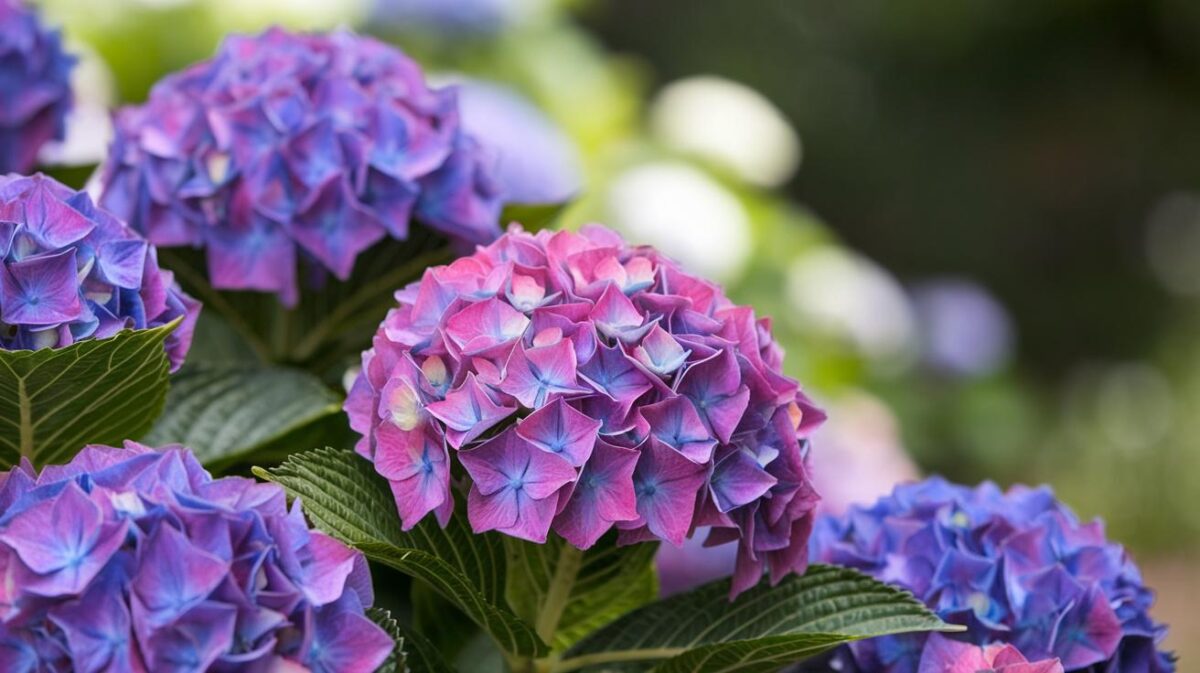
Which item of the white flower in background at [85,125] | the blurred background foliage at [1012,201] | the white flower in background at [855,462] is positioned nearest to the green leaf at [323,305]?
the white flower in background at [85,125]

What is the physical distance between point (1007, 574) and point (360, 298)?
37cm

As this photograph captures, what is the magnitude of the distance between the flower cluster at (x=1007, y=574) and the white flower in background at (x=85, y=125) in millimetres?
466

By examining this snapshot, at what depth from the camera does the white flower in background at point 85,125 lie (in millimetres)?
895

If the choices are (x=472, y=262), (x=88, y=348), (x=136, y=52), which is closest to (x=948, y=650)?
(x=472, y=262)

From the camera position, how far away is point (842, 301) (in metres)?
2.65

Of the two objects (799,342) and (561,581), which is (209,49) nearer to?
(799,342)

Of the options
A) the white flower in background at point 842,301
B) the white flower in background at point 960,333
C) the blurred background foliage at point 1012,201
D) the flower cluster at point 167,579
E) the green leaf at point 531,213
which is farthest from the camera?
the blurred background foliage at point 1012,201

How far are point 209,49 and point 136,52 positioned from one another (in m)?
0.13

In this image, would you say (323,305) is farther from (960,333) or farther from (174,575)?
(960,333)

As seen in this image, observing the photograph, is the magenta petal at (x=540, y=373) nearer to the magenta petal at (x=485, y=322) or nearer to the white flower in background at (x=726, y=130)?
the magenta petal at (x=485, y=322)

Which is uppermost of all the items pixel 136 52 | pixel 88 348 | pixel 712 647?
pixel 712 647

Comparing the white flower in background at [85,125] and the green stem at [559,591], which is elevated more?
the green stem at [559,591]

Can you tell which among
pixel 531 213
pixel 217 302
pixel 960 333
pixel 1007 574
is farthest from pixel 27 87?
pixel 960 333

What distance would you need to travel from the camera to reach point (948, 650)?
58 cm
